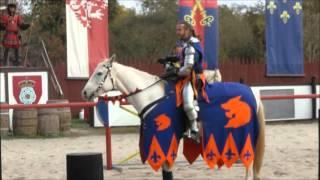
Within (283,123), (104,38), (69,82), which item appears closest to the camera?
(104,38)

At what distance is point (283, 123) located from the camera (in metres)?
19.4

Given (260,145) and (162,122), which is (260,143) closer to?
(260,145)

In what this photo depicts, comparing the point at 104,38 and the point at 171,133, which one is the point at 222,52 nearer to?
the point at 104,38

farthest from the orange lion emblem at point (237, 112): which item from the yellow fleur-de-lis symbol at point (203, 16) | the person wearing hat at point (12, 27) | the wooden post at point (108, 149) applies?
the person wearing hat at point (12, 27)

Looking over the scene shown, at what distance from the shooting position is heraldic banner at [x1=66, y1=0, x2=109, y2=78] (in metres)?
16.7

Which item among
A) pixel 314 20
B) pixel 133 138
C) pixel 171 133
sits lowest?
pixel 133 138

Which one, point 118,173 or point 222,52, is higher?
point 222,52

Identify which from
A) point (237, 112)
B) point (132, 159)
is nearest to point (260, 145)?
point (237, 112)

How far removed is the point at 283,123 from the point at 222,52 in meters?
26.2

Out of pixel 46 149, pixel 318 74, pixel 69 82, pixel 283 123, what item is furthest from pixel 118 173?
pixel 318 74

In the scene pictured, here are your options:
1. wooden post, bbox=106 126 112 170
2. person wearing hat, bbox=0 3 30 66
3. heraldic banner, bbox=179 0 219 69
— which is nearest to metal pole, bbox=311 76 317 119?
heraldic banner, bbox=179 0 219 69

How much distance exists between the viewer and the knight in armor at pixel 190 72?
23.6ft

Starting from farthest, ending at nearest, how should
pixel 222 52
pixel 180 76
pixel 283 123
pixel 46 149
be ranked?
pixel 222 52 → pixel 283 123 → pixel 46 149 → pixel 180 76

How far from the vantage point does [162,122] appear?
23.9 feet
